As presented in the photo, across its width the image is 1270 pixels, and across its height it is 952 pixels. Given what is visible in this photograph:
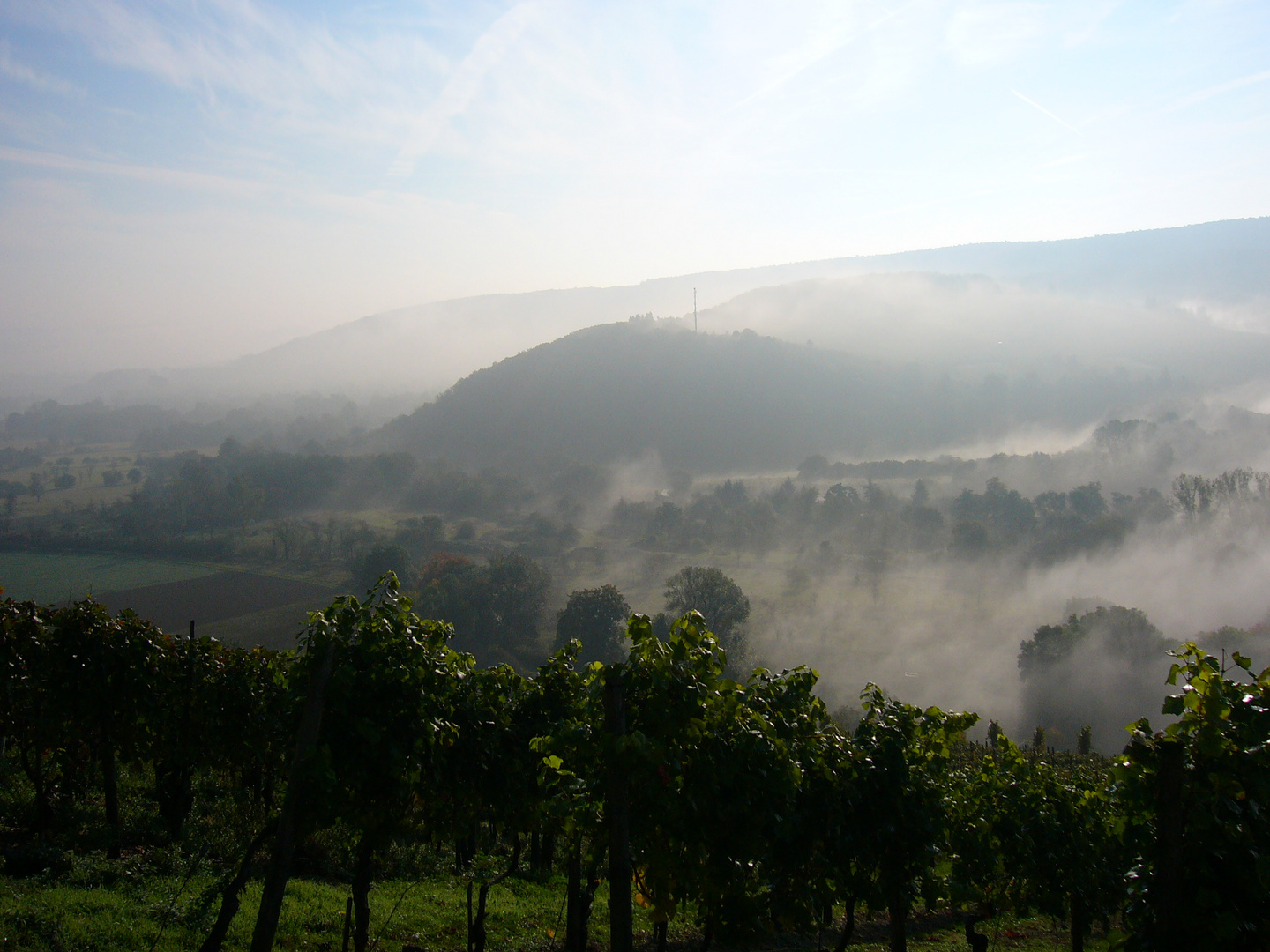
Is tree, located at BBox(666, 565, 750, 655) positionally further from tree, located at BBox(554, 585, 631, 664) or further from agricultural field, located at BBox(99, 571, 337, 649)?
agricultural field, located at BBox(99, 571, 337, 649)

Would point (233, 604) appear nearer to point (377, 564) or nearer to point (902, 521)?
point (377, 564)

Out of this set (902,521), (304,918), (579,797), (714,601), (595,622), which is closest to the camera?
(579,797)

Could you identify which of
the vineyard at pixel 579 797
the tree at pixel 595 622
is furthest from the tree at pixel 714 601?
the vineyard at pixel 579 797

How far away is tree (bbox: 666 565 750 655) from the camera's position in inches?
2761

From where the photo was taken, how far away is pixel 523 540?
109688 mm

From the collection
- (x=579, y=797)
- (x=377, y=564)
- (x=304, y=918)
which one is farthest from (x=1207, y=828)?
(x=377, y=564)

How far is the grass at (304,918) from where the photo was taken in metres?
9.20

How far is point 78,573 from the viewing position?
7812 cm

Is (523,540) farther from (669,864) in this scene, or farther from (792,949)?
(669,864)

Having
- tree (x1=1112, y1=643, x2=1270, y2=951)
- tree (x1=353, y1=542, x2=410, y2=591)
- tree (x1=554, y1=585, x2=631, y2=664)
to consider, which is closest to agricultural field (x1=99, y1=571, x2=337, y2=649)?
tree (x1=353, y1=542, x2=410, y2=591)

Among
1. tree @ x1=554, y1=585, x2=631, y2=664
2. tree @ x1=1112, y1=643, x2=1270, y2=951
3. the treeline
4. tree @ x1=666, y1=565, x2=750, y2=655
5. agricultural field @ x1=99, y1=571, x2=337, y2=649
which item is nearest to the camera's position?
tree @ x1=1112, y1=643, x2=1270, y2=951

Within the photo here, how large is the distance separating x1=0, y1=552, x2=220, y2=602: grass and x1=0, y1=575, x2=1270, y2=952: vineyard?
2646 inches

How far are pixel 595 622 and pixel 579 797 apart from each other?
198ft

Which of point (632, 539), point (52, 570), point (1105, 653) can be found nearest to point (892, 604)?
point (1105, 653)
